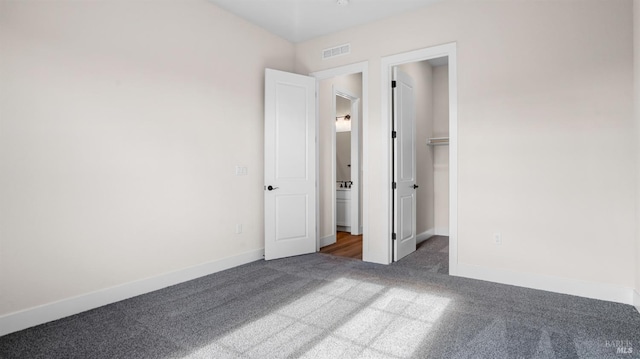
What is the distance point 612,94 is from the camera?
107 inches

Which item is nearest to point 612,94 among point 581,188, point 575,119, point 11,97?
point 575,119

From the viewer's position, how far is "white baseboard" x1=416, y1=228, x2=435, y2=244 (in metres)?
5.20

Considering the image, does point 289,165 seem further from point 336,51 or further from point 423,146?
point 423,146

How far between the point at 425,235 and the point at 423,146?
1.49 m

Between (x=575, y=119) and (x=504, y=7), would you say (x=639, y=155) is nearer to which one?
(x=575, y=119)

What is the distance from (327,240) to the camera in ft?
16.5

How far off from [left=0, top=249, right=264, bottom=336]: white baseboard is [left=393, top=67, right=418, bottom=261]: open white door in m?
2.10

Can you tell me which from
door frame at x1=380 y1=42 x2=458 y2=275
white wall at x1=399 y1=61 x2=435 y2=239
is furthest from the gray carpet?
white wall at x1=399 y1=61 x2=435 y2=239

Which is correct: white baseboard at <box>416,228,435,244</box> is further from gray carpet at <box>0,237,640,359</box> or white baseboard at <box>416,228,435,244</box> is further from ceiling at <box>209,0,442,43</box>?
ceiling at <box>209,0,442,43</box>

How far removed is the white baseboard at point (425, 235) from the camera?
17.1 feet

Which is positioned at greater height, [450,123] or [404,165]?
[450,123]

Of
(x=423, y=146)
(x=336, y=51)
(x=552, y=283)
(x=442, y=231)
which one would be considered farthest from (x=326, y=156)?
(x=552, y=283)

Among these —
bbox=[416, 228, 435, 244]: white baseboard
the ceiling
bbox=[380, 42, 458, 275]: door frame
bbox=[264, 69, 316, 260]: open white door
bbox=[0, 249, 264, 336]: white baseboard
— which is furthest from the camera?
bbox=[416, 228, 435, 244]: white baseboard

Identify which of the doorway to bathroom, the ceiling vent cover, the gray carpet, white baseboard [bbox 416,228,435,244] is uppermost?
the ceiling vent cover
